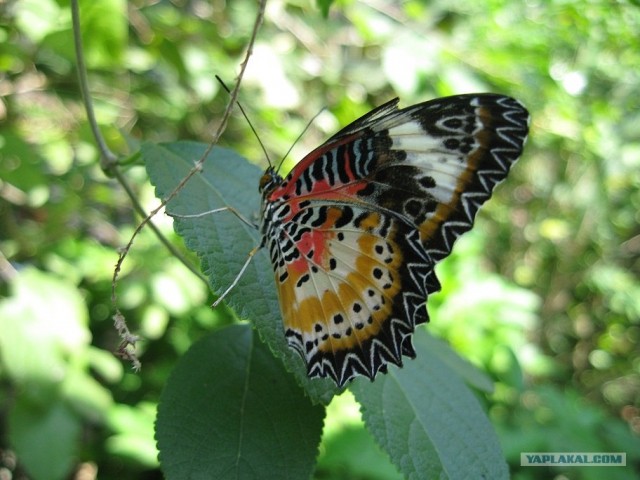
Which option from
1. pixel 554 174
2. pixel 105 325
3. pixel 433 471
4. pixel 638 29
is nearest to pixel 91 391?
pixel 105 325

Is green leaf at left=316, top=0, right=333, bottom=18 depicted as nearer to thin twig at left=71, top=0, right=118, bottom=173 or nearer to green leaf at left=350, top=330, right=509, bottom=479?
thin twig at left=71, top=0, right=118, bottom=173

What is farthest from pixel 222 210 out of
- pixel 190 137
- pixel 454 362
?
pixel 190 137

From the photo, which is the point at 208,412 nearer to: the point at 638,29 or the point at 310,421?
the point at 310,421

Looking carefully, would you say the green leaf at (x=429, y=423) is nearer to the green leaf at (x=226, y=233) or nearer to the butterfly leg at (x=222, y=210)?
the green leaf at (x=226, y=233)

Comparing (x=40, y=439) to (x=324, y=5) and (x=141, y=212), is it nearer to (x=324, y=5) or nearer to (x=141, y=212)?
(x=141, y=212)

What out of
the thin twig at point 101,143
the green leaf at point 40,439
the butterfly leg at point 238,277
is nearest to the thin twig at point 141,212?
the thin twig at point 101,143

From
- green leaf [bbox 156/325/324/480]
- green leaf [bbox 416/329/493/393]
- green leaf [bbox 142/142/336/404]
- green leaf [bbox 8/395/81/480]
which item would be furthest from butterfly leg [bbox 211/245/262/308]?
green leaf [bbox 8/395/81/480]
